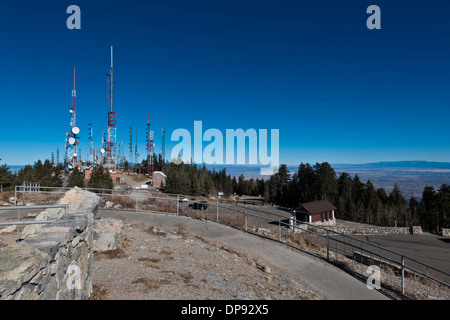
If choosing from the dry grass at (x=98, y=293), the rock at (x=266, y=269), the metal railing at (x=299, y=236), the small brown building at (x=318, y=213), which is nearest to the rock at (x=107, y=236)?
the dry grass at (x=98, y=293)

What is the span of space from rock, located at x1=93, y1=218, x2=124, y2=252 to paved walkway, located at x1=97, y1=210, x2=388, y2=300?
3.30 m

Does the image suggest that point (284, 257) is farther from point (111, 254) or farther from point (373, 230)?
point (373, 230)

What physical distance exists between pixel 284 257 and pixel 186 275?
3.45 m

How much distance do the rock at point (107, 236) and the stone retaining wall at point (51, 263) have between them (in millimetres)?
2613

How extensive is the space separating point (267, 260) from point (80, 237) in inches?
211

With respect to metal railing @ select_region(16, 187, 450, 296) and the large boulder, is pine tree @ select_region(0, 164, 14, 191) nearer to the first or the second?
metal railing @ select_region(16, 187, 450, 296)

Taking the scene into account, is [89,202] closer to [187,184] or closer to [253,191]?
[187,184]

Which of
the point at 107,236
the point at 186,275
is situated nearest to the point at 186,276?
the point at 186,275

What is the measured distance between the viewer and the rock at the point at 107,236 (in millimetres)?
6819

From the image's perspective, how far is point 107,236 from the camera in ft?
23.2

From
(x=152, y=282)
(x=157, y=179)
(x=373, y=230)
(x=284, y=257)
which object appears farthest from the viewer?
(x=157, y=179)

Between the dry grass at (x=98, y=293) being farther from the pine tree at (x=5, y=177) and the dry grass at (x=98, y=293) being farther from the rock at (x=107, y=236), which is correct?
the pine tree at (x=5, y=177)
